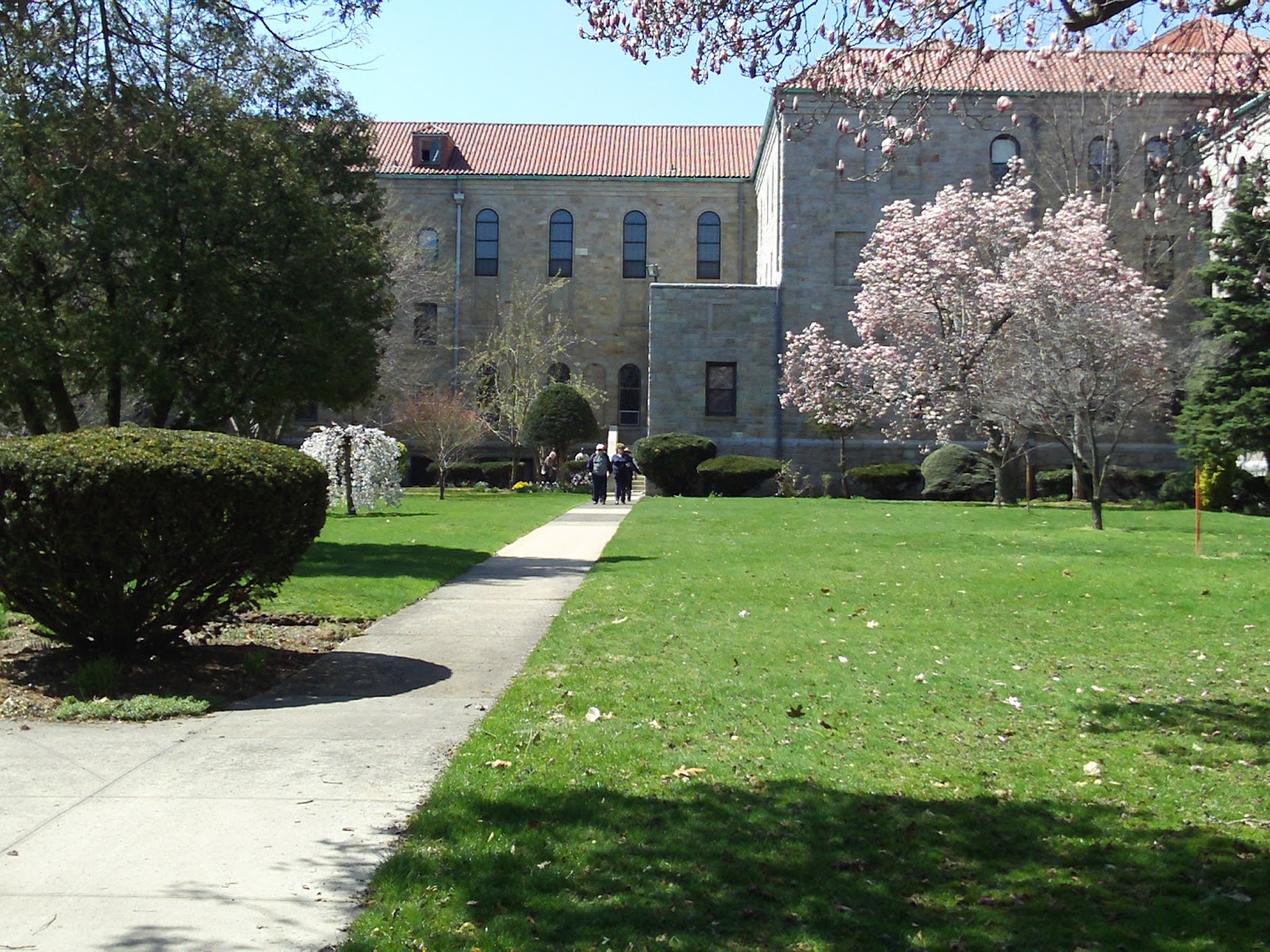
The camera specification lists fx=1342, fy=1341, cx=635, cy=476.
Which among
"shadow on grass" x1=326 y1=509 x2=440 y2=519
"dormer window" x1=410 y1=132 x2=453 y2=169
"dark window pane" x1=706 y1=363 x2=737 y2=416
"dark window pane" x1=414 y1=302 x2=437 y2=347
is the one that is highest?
"dormer window" x1=410 y1=132 x2=453 y2=169

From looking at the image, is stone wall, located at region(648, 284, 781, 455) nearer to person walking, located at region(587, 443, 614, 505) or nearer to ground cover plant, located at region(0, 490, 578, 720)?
person walking, located at region(587, 443, 614, 505)

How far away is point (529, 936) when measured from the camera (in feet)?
14.4

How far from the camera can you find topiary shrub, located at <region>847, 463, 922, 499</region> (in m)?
39.6

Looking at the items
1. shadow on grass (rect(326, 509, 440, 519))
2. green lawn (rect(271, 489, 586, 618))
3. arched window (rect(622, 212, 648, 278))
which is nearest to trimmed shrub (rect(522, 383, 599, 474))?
green lawn (rect(271, 489, 586, 618))

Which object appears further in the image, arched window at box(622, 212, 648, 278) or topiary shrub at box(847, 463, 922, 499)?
arched window at box(622, 212, 648, 278)

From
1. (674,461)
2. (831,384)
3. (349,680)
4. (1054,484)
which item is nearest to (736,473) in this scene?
(674,461)

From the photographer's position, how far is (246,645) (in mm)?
10328

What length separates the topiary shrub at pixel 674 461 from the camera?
129 feet

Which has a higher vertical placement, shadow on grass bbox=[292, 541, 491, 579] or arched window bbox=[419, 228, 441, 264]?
arched window bbox=[419, 228, 441, 264]

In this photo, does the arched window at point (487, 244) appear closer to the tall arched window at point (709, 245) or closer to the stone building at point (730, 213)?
the stone building at point (730, 213)

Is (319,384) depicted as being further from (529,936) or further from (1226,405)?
(1226,405)

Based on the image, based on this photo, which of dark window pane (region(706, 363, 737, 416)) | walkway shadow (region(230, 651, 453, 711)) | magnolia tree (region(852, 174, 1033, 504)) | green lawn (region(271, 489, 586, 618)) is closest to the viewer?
walkway shadow (region(230, 651, 453, 711))

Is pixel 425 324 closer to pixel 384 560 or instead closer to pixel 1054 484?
pixel 1054 484

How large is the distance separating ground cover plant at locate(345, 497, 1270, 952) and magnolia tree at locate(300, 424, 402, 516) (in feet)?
57.6
